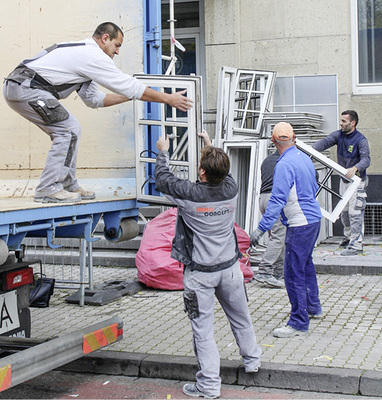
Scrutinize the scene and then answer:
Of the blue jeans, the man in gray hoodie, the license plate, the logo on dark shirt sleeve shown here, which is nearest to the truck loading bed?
the license plate

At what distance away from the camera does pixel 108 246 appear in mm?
10086

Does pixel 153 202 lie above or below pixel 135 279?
above

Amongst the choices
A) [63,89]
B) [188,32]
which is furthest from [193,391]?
[188,32]

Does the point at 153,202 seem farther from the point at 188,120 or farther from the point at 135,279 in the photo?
the point at 135,279

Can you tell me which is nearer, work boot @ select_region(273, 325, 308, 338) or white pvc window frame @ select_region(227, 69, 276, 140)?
work boot @ select_region(273, 325, 308, 338)

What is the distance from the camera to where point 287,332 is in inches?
238

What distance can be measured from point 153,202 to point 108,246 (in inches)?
183

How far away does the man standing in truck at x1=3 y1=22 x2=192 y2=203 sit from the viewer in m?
5.05

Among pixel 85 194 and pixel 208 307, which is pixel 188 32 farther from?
pixel 208 307

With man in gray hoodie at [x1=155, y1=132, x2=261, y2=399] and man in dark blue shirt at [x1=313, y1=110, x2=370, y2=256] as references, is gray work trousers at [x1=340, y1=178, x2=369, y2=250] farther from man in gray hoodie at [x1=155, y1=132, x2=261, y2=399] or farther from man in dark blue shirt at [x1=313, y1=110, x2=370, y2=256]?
man in gray hoodie at [x1=155, y1=132, x2=261, y2=399]

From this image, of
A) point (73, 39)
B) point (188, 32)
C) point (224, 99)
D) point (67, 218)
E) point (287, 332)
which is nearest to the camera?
point (67, 218)

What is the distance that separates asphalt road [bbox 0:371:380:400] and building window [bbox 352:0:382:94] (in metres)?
7.34

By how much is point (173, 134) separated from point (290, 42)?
633 cm

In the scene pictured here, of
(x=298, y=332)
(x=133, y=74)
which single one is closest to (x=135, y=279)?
(x=298, y=332)
